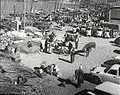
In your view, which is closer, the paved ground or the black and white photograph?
the black and white photograph

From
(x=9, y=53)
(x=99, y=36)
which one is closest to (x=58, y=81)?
(x=9, y=53)

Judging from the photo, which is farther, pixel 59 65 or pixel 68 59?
pixel 68 59

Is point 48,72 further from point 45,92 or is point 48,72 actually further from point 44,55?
point 44,55

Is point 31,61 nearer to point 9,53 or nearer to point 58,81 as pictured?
point 9,53

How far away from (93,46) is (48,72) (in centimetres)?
896

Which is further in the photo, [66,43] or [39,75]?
[66,43]

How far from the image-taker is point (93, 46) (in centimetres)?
2280

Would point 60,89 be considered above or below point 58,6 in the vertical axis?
below

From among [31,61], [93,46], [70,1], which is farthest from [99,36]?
[70,1]

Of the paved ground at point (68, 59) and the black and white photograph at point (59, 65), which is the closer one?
the black and white photograph at point (59, 65)

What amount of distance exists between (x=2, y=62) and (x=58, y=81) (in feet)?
14.5

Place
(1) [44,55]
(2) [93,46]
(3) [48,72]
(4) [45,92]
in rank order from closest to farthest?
(4) [45,92] → (3) [48,72] → (1) [44,55] → (2) [93,46]

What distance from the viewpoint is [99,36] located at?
29.9 meters

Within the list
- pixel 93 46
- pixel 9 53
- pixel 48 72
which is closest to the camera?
pixel 48 72
